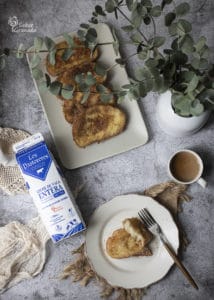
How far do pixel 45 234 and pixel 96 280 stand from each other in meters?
0.17

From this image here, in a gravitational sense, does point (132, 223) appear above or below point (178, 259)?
above

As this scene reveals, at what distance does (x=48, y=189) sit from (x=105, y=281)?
270 millimetres

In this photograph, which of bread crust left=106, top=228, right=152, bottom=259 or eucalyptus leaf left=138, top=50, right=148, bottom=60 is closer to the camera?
eucalyptus leaf left=138, top=50, right=148, bottom=60

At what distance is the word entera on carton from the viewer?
1011 mm

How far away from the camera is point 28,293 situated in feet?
3.54

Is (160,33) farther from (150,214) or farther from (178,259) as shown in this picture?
(178,259)

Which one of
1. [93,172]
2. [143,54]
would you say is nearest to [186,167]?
[93,172]

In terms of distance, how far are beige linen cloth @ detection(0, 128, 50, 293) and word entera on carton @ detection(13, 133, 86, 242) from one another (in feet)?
0.23

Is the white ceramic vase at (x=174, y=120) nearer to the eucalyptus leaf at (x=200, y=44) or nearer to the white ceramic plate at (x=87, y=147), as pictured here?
the white ceramic plate at (x=87, y=147)

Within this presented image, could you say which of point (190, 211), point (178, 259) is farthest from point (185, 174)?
point (178, 259)

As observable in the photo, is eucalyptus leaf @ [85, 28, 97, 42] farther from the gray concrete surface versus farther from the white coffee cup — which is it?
the white coffee cup

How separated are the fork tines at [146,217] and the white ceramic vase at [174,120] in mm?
207

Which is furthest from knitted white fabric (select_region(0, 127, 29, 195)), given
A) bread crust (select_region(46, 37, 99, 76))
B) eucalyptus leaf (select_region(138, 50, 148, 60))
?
eucalyptus leaf (select_region(138, 50, 148, 60))

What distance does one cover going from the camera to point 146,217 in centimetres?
106
